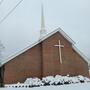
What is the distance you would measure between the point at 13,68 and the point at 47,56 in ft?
10.7

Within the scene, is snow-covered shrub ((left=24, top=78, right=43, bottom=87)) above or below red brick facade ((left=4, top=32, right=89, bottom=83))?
below

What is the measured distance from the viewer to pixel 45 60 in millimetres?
21906

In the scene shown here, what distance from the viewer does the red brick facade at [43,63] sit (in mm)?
20922

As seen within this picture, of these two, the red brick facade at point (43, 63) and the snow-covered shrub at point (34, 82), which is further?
the red brick facade at point (43, 63)

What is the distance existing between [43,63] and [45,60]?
334 mm

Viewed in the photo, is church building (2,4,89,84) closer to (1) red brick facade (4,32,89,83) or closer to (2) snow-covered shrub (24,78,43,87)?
(1) red brick facade (4,32,89,83)

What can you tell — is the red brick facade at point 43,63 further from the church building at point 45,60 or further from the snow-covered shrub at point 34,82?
the snow-covered shrub at point 34,82

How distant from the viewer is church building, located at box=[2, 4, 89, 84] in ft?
68.7

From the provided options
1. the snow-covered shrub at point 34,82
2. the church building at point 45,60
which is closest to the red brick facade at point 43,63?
the church building at point 45,60

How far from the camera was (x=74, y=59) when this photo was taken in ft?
77.5

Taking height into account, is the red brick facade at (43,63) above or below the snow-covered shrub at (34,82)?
above

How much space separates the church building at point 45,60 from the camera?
68.7ft

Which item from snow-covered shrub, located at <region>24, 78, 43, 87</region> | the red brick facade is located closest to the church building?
the red brick facade

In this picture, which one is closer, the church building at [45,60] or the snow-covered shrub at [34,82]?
the snow-covered shrub at [34,82]
